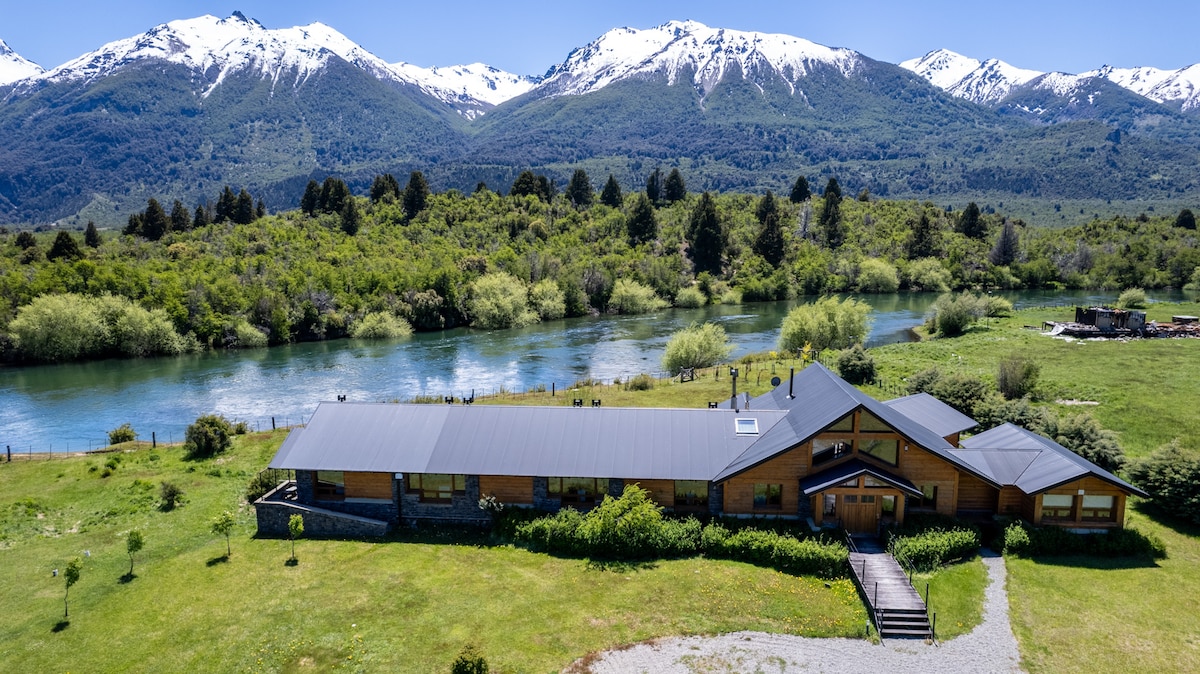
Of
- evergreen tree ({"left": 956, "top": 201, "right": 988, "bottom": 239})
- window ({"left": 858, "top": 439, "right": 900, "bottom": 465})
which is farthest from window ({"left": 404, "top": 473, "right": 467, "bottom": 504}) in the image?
evergreen tree ({"left": 956, "top": 201, "right": 988, "bottom": 239})

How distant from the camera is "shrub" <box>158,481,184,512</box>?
31.6m

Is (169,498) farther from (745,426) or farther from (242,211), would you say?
(242,211)

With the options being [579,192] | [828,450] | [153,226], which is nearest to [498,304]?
[579,192]

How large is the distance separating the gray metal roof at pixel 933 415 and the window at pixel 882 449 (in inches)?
219

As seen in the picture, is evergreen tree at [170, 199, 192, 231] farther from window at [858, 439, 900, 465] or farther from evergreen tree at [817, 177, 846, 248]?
window at [858, 439, 900, 465]

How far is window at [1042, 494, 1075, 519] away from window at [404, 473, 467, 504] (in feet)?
72.9

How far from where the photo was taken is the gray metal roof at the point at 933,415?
3200 cm

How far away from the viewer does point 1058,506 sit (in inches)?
1043

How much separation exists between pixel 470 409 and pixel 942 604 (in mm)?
19491

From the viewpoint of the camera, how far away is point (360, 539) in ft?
92.4

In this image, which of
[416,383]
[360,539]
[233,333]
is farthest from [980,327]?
[233,333]

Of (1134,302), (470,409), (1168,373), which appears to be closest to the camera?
(470,409)

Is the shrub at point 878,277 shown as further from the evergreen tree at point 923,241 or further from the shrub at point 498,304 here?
the shrub at point 498,304

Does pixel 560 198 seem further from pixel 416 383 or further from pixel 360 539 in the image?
pixel 360 539
